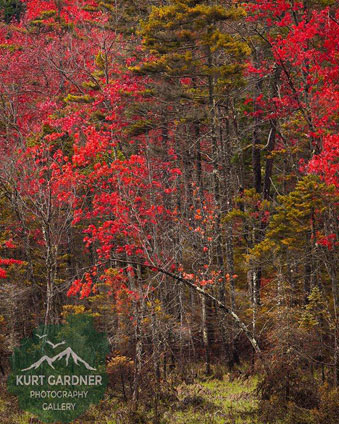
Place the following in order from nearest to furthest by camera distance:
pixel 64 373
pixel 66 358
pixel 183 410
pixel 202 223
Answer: pixel 183 410 < pixel 64 373 < pixel 66 358 < pixel 202 223

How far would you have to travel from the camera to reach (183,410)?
1222 cm

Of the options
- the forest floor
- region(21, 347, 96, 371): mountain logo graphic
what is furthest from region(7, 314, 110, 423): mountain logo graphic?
the forest floor

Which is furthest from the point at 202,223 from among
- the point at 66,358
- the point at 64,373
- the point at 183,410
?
the point at 183,410

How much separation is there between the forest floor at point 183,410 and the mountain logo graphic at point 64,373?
42 centimetres

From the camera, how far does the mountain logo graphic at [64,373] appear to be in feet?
43.7

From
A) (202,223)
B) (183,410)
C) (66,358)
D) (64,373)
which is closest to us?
(183,410)

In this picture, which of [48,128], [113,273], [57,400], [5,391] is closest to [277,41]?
[113,273]

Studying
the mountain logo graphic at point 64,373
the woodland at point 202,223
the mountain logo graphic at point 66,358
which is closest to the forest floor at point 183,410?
the woodland at point 202,223

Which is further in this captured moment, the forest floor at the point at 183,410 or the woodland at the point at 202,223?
the woodland at the point at 202,223

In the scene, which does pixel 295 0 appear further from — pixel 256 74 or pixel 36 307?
pixel 36 307

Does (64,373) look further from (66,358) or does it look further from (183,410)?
(183,410)

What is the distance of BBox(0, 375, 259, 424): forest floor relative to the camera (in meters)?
11.1

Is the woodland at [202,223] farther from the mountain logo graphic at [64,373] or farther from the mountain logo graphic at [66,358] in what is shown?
the mountain logo graphic at [66,358]

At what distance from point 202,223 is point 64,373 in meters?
6.85
